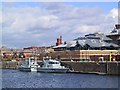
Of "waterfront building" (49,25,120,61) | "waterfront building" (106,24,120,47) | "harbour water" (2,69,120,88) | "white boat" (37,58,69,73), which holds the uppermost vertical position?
"waterfront building" (106,24,120,47)

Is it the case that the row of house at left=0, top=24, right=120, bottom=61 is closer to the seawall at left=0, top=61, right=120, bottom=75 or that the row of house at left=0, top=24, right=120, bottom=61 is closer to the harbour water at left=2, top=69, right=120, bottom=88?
the seawall at left=0, top=61, right=120, bottom=75

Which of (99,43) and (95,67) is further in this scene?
(99,43)

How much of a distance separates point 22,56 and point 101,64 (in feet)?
185

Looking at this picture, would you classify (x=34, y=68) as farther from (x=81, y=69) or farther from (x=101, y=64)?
(x=101, y=64)

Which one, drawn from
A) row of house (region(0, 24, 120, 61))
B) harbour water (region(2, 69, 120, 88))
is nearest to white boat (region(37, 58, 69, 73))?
row of house (region(0, 24, 120, 61))

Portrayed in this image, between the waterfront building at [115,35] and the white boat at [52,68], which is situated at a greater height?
the waterfront building at [115,35]

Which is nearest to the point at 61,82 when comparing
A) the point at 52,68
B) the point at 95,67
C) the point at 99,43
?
the point at 95,67

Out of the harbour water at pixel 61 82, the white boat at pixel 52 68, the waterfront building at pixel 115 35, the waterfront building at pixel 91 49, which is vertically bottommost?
the harbour water at pixel 61 82

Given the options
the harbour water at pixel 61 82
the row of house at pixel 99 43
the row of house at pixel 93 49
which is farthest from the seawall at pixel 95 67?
the row of house at pixel 99 43

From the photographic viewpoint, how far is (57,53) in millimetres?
101938

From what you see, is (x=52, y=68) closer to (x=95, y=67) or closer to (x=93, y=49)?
(x=95, y=67)

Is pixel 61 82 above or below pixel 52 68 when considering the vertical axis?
below

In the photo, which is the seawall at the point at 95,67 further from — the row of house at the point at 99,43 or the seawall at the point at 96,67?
the row of house at the point at 99,43

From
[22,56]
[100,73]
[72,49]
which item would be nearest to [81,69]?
[100,73]
